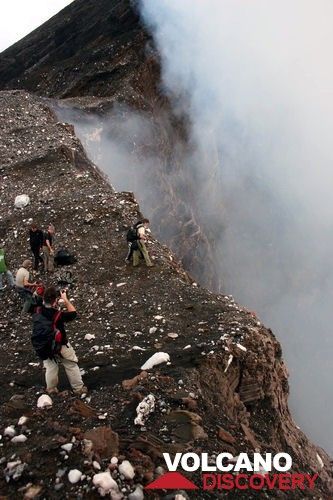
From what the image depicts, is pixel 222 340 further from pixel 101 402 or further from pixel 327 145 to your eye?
pixel 327 145

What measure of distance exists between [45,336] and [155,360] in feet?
6.95

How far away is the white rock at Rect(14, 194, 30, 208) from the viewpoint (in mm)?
13367

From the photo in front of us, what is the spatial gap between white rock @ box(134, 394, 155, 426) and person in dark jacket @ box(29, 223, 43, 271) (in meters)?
5.78

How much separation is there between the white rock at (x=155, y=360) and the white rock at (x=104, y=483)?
8.38ft

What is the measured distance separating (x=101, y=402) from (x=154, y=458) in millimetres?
1308

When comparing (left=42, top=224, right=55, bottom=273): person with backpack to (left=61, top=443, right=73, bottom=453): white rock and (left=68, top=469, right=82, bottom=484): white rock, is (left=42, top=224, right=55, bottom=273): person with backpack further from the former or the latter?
(left=68, top=469, right=82, bottom=484): white rock

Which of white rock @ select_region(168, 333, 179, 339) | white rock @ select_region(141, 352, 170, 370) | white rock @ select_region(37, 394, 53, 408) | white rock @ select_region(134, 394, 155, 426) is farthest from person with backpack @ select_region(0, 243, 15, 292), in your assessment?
white rock @ select_region(134, 394, 155, 426)

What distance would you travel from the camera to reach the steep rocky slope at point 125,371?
5.01 metres

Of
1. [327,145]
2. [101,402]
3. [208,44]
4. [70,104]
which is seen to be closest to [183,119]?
[208,44]

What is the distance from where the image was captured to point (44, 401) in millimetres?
6008

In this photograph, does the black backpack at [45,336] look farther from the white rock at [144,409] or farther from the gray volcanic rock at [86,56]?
the gray volcanic rock at [86,56]

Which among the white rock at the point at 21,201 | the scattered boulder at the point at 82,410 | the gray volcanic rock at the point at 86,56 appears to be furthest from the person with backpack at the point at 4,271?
the gray volcanic rock at the point at 86,56

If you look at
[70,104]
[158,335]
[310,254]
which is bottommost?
[158,335]

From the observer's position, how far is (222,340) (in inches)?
308
